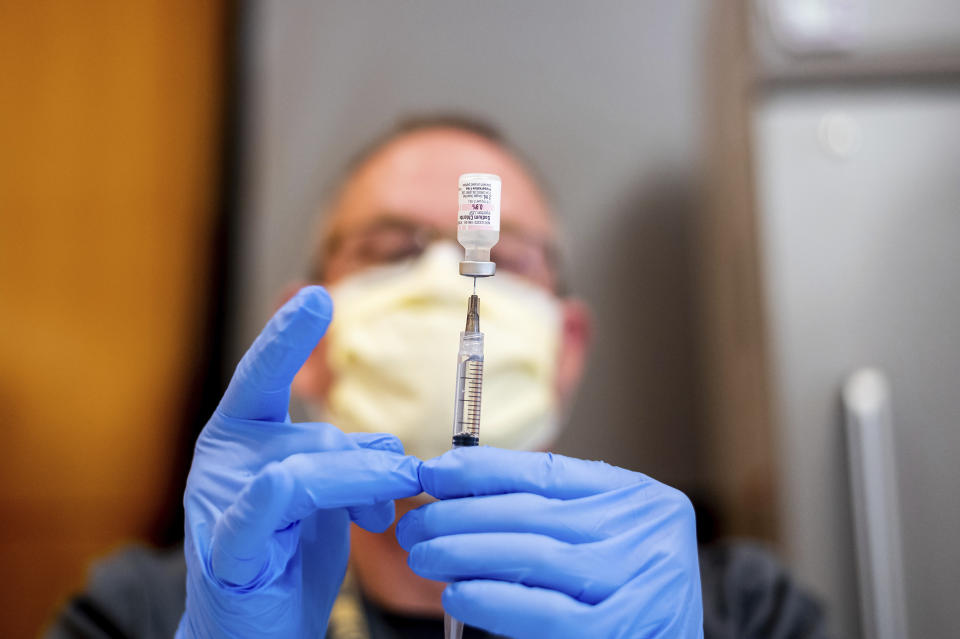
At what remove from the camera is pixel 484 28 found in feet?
6.07

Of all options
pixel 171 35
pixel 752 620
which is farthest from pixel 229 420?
pixel 171 35

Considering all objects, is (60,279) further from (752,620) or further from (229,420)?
(752,620)

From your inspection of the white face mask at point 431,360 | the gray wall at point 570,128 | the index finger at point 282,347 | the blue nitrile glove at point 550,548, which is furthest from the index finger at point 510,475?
the gray wall at point 570,128

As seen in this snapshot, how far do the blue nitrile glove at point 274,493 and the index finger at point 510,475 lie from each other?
3 cm

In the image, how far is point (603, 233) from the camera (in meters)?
1.80

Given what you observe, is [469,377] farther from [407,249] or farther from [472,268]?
[407,249]

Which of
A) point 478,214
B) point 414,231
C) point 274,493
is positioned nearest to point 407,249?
point 414,231

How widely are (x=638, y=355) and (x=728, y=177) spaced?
566 mm

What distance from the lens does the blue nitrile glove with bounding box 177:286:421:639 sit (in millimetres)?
546

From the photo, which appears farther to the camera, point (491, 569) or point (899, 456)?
point (899, 456)

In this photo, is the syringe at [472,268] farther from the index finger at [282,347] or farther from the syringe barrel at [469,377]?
the index finger at [282,347]

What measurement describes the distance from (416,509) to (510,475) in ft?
0.33

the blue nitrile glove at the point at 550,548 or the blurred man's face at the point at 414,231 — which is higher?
the blurred man's face at the point at 414,231

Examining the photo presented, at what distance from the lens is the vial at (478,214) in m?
0.59
